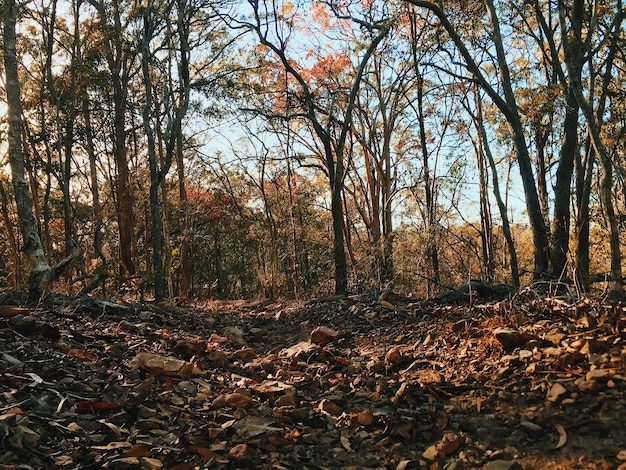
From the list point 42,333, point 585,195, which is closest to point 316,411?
point 42,333

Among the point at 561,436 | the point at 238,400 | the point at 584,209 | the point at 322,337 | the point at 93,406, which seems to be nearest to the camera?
the point at 561,436

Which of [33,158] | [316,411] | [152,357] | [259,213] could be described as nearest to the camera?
[316,411]

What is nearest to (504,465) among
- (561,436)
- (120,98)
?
(561,436)

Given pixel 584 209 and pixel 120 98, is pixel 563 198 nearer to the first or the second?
pixel 584 209

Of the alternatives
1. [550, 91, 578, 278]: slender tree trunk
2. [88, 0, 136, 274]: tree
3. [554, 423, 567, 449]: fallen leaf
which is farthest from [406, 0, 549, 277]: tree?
[88, 0, 136, 274]: tree

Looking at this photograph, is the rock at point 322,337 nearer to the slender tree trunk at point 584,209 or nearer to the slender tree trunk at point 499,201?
the slender tree trunk at point 584,209

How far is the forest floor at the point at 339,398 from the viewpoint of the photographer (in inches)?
87.6

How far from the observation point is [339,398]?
3.11 metres

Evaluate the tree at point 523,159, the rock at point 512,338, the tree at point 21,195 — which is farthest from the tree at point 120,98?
the rock at point 512,338

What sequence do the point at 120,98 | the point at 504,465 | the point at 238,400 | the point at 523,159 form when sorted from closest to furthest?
the point at 504,465 → the point at 238,400 → the point at 523,159 → the point at 120,98

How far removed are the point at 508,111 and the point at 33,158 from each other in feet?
50.2

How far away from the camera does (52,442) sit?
2266 mm

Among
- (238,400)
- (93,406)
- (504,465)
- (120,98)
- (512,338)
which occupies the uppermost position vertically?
(120,98)

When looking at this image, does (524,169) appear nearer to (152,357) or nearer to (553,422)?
(553,422)
